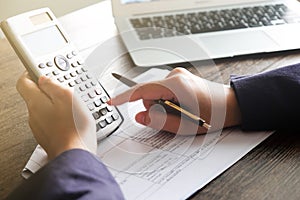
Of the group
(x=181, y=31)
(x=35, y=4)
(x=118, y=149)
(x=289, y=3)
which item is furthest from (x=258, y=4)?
(x=35, y=4)

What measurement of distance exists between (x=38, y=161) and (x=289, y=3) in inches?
23.0

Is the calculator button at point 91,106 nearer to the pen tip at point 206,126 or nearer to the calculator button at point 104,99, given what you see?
the calculator button at point 104,99

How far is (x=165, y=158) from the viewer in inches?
21.6

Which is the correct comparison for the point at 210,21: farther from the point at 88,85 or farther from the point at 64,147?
the point at 64,147

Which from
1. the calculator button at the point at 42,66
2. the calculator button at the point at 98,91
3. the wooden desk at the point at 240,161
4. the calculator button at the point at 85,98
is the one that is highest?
the calculator button at the point at 42,66

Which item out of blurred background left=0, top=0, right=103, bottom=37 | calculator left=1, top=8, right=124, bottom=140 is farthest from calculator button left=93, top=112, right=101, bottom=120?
blurred background left=0, top=0, right=103, bottom=37

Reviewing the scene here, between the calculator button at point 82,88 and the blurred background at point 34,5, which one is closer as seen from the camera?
the calculator button at point 82,88

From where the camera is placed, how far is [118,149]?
57cm

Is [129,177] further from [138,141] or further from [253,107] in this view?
[253,107]

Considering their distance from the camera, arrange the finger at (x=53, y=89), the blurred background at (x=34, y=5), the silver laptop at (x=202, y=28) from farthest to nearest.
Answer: the blurred background at (x=34, y=5)
the silver laptop at (x=202, y=28)
the finger at (x=53, y=89)

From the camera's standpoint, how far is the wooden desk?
0.49 metres

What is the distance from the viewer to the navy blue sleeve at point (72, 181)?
0.42 meters

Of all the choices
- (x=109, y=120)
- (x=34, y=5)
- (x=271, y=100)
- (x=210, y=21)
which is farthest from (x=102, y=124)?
(x=34, y=5)

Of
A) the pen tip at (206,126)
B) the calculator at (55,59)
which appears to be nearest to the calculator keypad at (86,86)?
the calculator at (55,59)
